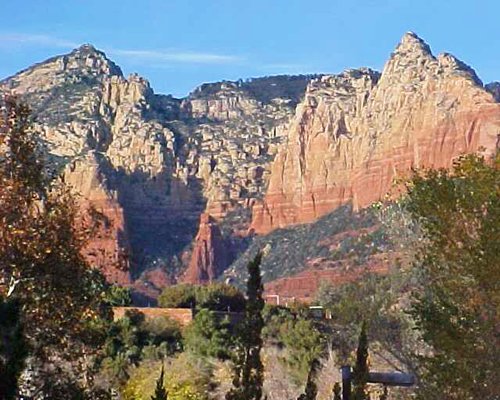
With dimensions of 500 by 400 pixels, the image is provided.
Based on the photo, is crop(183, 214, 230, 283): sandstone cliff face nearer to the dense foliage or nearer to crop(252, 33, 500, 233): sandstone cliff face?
crop(252, 33, 500, 233): sandstone cliff face

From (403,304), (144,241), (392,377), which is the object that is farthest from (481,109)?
(392,377)

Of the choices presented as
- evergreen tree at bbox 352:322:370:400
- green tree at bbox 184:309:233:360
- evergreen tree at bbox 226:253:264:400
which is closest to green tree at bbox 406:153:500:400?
evergreen tree at bbox 352:322:370:400

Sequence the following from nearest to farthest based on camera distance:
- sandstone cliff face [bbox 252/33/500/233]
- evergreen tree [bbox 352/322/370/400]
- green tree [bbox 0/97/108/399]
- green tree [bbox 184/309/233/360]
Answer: green tree [bbox 0/97/108/399]
evergreen tree [bbox 352/322/370/400]
green tree [bbox 184/309/233/360]
sandstone cliff face [bbox 252/33/500/233]

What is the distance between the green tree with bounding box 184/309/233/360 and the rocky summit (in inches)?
2159

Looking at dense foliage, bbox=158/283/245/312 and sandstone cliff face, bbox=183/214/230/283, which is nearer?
dense foliage, bbox=158/283/245/312

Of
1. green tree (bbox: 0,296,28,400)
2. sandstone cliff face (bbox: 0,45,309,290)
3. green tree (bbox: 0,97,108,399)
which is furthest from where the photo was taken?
sandstone cliff face (bbox: 0,45,309,290)

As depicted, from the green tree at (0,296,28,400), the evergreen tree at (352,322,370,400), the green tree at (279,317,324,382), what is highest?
the green tree at (0,296,28,400)

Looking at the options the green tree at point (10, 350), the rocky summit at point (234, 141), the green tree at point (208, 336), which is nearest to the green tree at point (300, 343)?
the green tree at point (208, 336)

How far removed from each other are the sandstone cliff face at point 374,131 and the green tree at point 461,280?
65.4 metres

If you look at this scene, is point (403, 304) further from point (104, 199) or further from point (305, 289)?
point (104, 199)

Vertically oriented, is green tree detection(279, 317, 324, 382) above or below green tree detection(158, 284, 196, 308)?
below

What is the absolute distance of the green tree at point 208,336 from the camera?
32.8m

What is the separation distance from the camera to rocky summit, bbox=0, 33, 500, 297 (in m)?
95.7

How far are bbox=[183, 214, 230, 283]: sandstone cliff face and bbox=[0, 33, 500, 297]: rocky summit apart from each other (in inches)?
6.0
